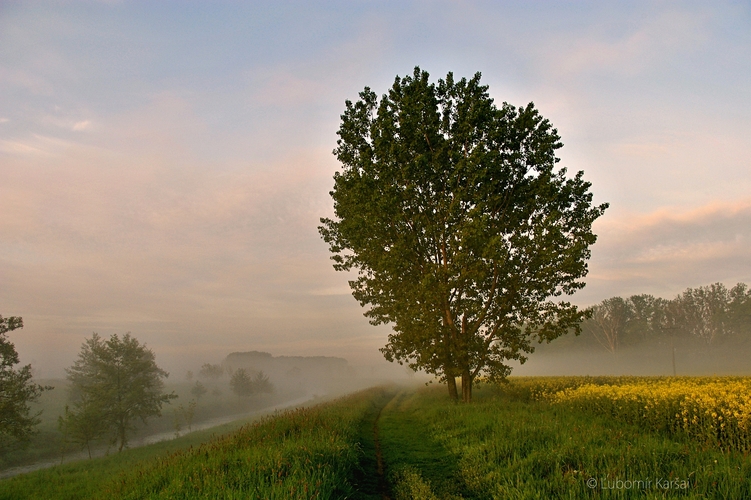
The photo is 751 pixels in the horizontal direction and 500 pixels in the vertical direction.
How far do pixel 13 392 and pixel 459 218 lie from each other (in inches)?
1464

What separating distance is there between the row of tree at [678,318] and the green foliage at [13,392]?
9657cm

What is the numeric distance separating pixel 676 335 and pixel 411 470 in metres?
120

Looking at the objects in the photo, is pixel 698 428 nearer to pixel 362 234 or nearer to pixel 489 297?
pixel 489 297

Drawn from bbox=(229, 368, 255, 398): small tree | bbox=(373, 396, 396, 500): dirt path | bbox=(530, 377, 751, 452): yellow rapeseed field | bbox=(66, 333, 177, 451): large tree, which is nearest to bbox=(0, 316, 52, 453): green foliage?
bbox=(66, 333, 177, 451): large tree

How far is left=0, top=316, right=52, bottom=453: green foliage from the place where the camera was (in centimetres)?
2684

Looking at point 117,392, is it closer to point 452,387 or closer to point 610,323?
point 452,387

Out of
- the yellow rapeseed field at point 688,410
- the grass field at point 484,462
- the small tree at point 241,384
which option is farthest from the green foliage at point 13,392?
the small tree at point 241,384

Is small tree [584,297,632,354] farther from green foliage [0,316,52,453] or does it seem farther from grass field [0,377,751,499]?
green foliage [0,316,52,453]

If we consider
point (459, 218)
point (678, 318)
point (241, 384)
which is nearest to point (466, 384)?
point (459, 218)

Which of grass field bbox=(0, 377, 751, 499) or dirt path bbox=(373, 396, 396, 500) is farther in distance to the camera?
dirt path bbox=(373, 396, 396, 500)

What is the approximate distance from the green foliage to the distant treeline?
97.5 m

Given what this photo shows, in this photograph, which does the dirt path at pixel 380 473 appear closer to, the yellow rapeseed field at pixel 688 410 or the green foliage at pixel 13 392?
the yellow rapeseed field at pixel 688 410

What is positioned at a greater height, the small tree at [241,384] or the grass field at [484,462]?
the grass field at [484,462]

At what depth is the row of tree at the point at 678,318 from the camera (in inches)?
3255
